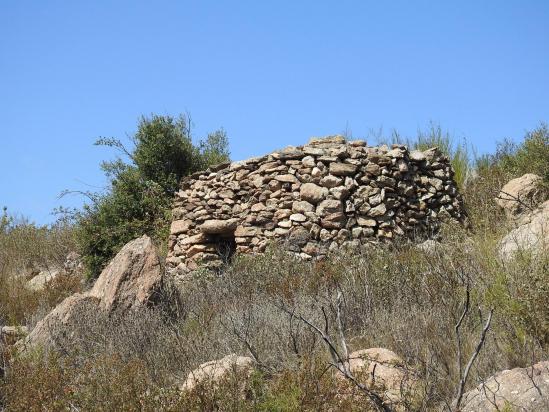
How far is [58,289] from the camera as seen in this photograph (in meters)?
12.8

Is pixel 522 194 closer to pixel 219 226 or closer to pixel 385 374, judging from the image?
pixel 219 226

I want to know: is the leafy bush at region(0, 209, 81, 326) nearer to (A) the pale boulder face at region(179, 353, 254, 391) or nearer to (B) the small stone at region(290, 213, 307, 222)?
(B) the small stone at region(290, 213, 307, 222)

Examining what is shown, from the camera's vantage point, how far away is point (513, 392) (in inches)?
193

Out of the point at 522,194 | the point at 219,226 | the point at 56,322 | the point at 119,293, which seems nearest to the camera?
the point at 56,322

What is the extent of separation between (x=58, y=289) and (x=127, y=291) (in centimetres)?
401

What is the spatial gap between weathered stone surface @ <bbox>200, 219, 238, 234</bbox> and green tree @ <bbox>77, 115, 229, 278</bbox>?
1.74m

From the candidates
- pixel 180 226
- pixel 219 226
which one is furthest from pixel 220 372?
pixel 180 226

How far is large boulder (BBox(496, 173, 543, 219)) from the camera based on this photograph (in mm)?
11703

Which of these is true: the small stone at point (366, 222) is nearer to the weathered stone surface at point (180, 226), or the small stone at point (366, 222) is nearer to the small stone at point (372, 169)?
the small stone at point (372, 169)

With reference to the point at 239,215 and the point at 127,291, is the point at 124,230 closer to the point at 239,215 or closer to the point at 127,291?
the point at 239,215

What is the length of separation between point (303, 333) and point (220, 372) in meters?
1.40

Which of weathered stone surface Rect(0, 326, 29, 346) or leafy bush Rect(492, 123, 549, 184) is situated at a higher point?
leafy bush Rect(492, 123, 549, 184)

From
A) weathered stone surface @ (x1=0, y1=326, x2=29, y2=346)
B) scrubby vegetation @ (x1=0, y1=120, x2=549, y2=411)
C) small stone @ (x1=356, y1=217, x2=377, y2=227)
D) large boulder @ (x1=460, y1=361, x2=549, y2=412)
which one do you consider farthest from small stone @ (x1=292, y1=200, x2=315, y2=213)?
large boulder @ (x1=460, y1=361, x2=549, y2=412)

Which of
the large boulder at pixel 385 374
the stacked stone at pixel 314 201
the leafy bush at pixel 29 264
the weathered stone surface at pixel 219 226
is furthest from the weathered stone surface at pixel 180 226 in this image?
the large boulder at pixel 385 374
